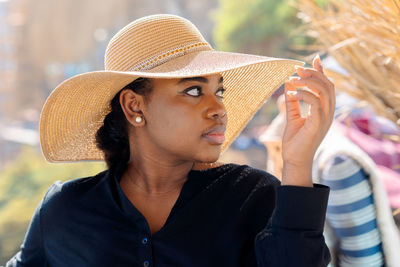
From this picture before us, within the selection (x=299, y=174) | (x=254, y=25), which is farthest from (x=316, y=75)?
(x=254, y=25)

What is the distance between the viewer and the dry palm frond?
3.71 ft

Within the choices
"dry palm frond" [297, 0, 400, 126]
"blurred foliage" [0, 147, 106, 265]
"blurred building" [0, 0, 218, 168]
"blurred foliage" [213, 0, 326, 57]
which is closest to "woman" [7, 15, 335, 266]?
"dry palm frond" [297, 0, 400, 126]

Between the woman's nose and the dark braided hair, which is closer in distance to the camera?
the woman's nose

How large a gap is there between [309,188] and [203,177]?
34 centimetres

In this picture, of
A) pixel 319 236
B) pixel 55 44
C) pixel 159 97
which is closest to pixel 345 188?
pixel 319 236

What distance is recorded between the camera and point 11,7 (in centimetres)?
1396

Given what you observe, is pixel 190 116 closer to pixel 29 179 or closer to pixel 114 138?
pixel 114 138

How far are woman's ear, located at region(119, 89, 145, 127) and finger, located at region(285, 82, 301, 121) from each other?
1.22ft

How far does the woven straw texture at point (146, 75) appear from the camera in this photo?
1146 millimetres

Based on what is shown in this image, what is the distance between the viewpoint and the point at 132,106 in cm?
123

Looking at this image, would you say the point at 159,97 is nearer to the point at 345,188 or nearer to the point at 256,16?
the point at 345,188

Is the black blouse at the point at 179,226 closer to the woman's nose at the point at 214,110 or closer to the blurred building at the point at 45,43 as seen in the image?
the woman's nose at the point at 214,110

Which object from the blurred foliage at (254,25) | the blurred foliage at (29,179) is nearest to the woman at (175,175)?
the blurred foliage at (29,179)

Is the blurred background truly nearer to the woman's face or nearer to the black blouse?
the black blouse
